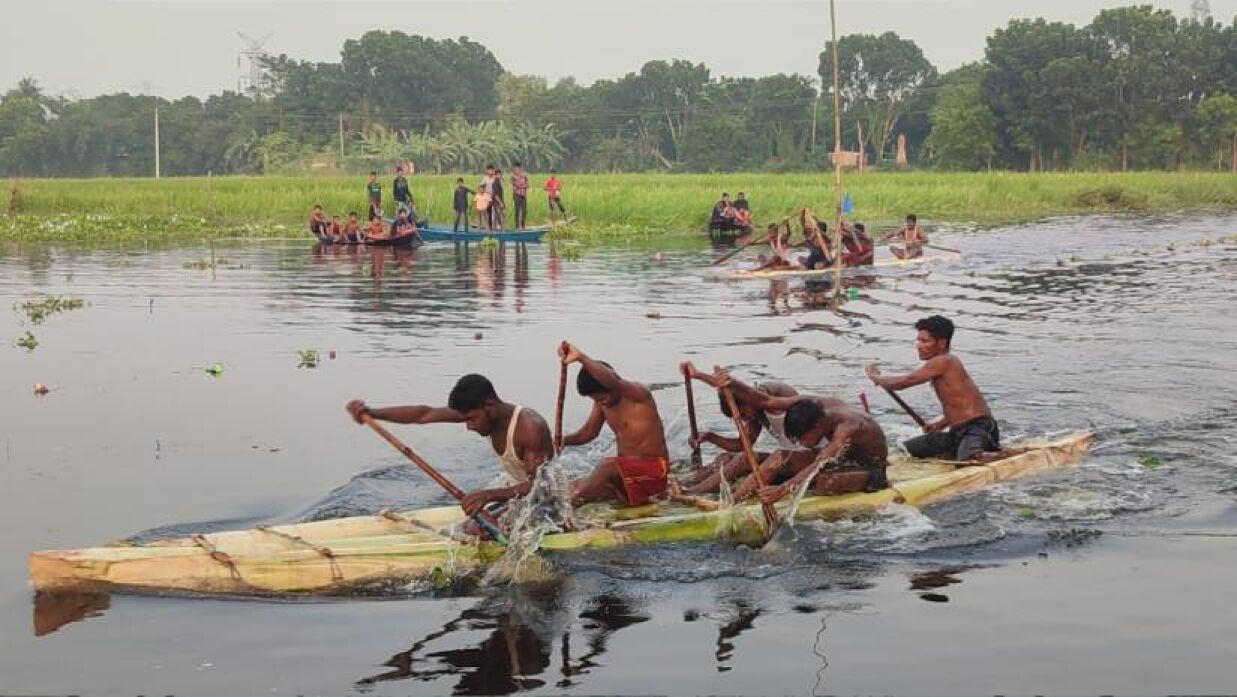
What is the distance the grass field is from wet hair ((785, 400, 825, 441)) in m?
26.5

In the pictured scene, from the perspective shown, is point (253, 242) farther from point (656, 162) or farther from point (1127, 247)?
point (656, 162)

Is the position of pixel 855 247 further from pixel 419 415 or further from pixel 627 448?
pixel 419 415

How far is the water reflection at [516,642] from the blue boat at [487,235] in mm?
24499

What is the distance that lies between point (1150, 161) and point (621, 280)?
152 ft

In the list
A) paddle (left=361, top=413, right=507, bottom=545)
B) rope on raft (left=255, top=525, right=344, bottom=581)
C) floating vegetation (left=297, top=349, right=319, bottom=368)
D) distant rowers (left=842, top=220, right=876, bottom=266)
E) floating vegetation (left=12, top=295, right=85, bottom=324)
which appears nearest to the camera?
rope on raft (left=255, top=525, right=344, bottom=581)

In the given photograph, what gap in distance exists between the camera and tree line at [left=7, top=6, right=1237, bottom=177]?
63.1 meters

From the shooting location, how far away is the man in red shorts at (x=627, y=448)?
8.47 meters

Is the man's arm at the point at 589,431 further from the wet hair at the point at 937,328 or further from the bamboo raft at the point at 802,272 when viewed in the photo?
the bamboo raft at the point at 802,272

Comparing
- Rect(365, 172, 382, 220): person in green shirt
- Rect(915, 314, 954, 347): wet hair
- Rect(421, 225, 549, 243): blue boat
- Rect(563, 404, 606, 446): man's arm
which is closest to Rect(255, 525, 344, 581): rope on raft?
Rect(563, 404, 606, 446): man's arm

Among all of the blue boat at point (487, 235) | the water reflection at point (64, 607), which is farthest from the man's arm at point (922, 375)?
the blue boat at point (487, 235)

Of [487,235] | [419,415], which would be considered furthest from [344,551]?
[487,235]

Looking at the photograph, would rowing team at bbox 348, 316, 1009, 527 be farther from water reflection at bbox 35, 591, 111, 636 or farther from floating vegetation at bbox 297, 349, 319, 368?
floating vegetation at bbox 297, 349, 319, 368

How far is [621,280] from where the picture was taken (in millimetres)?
24062

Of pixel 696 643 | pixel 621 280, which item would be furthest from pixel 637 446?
pixel 621 280
